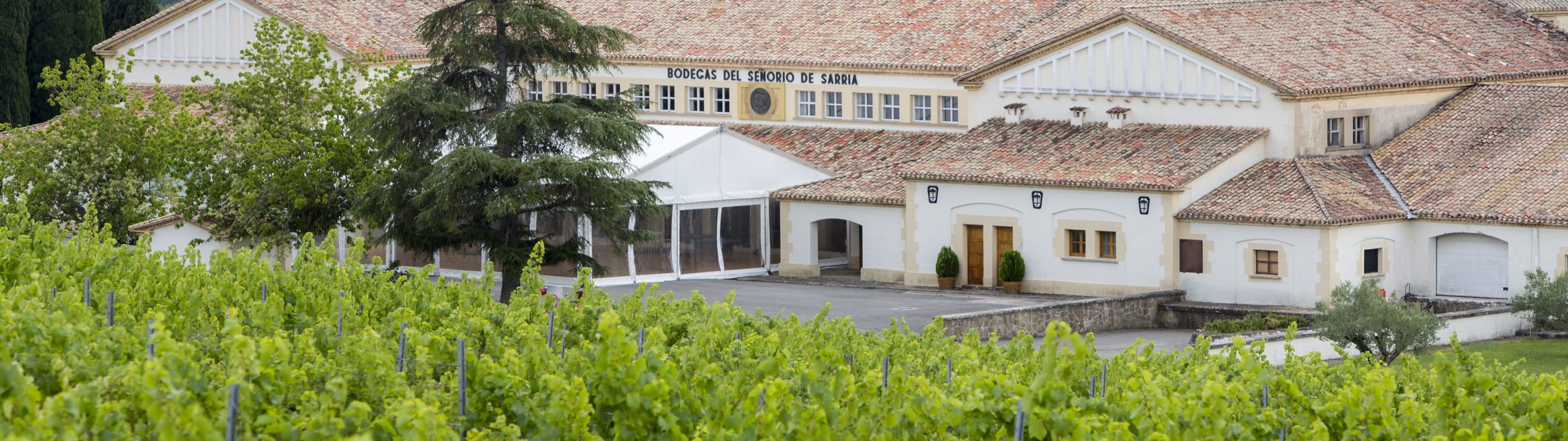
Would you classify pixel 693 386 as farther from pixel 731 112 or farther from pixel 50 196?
pixel 731 112

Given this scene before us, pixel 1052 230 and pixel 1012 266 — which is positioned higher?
pixel 1052 230

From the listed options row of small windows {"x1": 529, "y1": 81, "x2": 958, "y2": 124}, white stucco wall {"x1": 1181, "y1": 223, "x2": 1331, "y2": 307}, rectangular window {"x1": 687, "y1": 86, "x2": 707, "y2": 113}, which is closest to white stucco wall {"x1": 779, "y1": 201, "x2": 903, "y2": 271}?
row of small windows {"x1": 529, "y1": 81, "x2": 958, "y2": 124}

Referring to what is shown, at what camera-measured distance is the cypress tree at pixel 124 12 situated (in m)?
68.6

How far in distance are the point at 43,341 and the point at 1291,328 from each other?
12139mm

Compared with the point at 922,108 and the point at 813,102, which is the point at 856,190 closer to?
the point at 922,108

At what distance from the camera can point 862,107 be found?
164ft

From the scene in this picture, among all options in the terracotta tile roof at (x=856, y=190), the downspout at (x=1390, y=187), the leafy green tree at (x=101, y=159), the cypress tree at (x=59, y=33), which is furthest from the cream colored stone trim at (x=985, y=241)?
the cypress tree at (x=59, y=33)

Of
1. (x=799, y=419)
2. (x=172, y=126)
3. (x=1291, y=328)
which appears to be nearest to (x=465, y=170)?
(x=172, y=126)

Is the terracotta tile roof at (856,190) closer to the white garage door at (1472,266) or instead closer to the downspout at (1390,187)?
the downspout at (1390,187)

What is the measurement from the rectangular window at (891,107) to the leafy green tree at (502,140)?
1359 cm

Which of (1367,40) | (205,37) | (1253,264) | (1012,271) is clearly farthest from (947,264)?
(205,37)

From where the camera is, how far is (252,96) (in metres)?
41.9

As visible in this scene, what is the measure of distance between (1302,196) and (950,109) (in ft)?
33.6

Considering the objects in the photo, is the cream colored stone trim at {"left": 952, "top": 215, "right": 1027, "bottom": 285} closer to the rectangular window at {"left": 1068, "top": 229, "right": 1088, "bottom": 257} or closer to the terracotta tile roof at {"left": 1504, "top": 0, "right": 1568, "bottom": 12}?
the rectangular window at {"left": 1068, "top": 229, "right": 1088, "bottom": 257}
